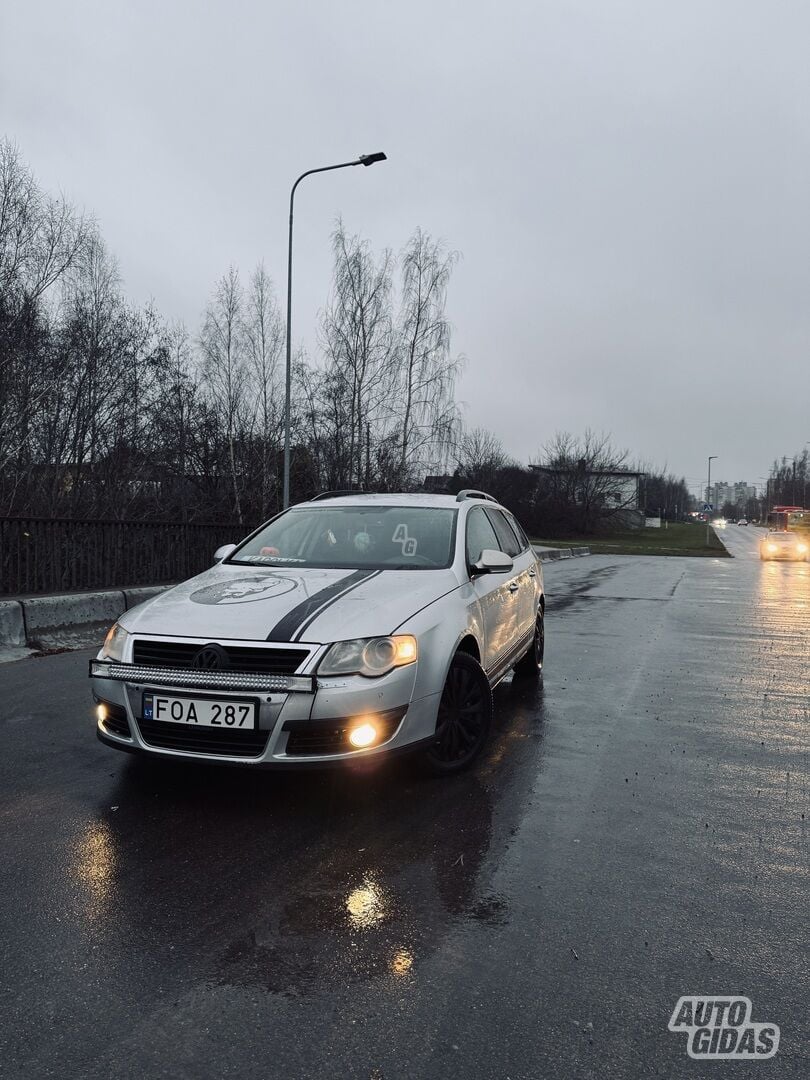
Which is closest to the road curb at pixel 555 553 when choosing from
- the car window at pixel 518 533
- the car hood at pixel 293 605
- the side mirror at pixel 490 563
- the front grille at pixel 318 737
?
the car window at pixel 518 533

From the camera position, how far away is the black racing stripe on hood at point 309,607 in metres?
3.86

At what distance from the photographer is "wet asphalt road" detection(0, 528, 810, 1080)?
221 cm

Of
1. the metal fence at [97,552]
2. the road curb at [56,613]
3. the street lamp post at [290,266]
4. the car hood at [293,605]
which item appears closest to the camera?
the car hood at [293,605]

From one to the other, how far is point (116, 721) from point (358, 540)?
6.54ft

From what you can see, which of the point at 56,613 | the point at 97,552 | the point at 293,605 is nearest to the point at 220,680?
the point at 293,605

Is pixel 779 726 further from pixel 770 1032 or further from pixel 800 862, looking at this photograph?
pixel 770 1032

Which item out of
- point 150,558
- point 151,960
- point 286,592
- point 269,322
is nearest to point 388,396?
point 269,322

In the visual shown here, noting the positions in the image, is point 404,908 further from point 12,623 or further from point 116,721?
point 12,623

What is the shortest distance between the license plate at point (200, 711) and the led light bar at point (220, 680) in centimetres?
6

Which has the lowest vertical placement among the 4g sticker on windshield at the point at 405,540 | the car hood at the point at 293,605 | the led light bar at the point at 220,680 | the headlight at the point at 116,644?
the led light bar at the point at 220,680

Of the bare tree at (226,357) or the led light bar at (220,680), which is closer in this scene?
the led light bar at (220,680)

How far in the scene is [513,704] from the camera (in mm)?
6504

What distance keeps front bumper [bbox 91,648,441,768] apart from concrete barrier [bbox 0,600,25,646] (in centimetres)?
526

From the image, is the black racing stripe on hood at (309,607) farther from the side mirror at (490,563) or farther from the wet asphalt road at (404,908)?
the wet asphalt road at (404,908)
